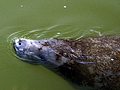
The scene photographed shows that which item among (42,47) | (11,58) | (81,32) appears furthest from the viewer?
(81,32)

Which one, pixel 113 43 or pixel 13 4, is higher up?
pixel 13 4

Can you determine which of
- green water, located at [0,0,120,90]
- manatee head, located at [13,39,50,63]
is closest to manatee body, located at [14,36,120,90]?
manatee head, located at [13,39,50,63]

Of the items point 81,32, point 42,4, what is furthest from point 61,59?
point 42,4

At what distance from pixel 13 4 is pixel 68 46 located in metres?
2.54

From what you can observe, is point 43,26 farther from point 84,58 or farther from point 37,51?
point 84,58

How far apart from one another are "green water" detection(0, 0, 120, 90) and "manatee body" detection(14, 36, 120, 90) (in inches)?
15.2

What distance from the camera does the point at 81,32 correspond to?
4906mm

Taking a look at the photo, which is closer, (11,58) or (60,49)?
(60,49)

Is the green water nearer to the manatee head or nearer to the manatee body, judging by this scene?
the manatee head

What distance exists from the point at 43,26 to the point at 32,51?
52.0 inches

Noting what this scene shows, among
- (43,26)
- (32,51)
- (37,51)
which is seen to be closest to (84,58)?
(37,51)

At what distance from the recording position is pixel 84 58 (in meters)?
3.59

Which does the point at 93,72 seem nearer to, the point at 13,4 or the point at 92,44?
the point at 92,44

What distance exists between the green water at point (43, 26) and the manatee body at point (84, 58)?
385 mm
